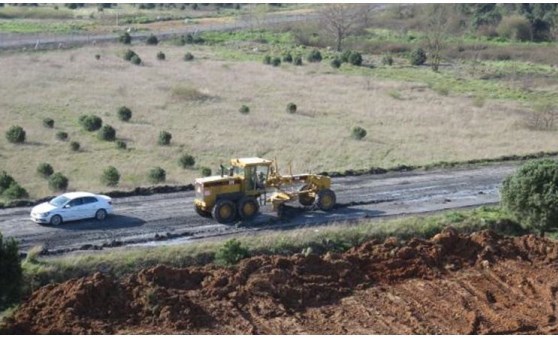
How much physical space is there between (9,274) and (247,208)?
1045 cm

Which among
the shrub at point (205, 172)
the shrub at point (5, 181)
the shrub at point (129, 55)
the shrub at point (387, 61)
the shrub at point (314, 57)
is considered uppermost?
the shrub at point (129, 55)

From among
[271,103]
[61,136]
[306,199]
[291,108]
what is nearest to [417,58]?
[271,103]

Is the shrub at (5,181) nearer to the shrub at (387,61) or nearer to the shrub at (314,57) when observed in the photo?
the shrub at (314,57)

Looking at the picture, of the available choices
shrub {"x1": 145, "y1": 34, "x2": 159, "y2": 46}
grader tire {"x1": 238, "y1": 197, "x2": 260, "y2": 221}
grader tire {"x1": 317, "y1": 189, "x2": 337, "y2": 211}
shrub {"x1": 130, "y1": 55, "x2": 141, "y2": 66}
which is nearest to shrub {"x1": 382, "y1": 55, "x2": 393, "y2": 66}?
shrub {"x1": 130, "y1": 55, "x2": 141, "y2": 66}

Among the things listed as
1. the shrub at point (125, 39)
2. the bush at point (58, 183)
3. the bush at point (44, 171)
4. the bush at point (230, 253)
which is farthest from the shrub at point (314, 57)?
the bush at point (230, 253)

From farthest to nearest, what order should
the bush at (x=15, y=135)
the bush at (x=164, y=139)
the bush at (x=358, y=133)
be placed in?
the bush at (x=358, y=133), the bush at (x=164, y=139), the bush at (x=15, y=135)

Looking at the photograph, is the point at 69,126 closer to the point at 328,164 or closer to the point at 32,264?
the point at 328,164

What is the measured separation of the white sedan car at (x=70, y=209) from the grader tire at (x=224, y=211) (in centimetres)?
424

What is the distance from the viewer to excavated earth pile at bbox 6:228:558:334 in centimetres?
2052

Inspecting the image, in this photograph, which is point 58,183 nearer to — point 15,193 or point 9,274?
point 15,193

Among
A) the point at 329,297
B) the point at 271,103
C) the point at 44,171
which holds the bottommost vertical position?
the point at 329,297

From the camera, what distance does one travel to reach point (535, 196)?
91.0 ft

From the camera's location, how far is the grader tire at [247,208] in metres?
29.5

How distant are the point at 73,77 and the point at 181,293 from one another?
4378cm
